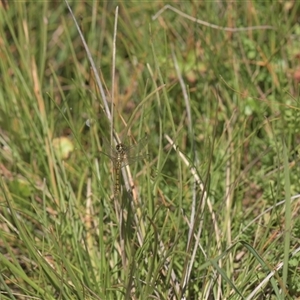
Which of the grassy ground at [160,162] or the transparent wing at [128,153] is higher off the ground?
the transparent wing at [128,153]

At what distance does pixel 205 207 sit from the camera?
1722mm

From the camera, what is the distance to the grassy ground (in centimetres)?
165

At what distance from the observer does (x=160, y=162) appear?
1.79 meters

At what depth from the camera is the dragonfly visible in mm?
1687

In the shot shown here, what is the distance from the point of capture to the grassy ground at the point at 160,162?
5.42 ft

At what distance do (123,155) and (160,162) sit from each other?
12 centimetres

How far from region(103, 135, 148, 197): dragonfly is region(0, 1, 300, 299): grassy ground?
17mm

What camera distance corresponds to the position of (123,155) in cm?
172

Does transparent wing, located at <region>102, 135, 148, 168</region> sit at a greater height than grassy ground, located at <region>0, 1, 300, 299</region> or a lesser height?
greater

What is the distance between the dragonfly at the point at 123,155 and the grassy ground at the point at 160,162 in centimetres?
2

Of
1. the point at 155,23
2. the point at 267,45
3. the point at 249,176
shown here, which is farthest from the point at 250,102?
the point at 155,23

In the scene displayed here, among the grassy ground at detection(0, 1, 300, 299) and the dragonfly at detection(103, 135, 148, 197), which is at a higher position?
the dragonfly at detection(103, 135, 148, 197)

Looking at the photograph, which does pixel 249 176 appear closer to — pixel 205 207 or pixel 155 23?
pixel 205 207

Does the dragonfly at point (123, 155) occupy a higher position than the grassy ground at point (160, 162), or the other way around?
the dragonfly at point (123, 155)
